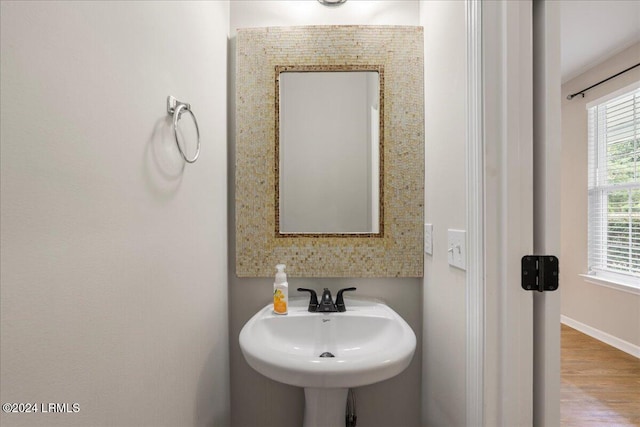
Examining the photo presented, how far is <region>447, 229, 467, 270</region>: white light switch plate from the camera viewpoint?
35.8 inches

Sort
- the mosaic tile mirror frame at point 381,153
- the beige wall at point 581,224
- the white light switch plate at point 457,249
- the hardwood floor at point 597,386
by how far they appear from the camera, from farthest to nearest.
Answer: the beige wall at point 581,224, the hardwood floor at point 597,386, the mosaic tile mirror frame at point 381,153, the white light switch plate at point 457,249

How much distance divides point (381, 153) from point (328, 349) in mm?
816

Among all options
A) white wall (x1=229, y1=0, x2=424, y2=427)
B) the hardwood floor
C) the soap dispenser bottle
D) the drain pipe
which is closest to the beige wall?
the hardwood floor

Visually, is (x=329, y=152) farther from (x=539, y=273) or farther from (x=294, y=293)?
(x=539, y=273)

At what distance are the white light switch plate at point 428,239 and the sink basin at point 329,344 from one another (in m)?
0.28

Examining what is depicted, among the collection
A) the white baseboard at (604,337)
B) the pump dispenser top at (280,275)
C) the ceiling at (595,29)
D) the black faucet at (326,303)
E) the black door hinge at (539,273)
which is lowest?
the white baseboard at (604,337)

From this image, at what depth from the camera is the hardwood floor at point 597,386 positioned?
1.81 m

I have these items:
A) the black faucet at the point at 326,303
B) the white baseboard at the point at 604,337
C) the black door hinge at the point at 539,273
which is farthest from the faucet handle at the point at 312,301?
the white baseboard at the point at 604,337

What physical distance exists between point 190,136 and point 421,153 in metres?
0.90

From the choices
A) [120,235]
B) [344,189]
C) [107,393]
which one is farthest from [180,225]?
[344,189]

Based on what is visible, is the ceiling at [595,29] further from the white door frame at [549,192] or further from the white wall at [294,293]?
the white door frame at [549,192]

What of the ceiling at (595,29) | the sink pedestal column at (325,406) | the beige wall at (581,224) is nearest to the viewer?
the sink pedestal column at (325,406)

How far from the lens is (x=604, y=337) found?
9.39ft

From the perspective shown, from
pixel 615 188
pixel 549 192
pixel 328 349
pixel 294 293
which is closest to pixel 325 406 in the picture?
pixel 328 349
